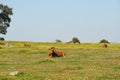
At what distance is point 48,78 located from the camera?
1736 cm

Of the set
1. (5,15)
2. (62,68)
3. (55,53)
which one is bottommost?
(62,68)

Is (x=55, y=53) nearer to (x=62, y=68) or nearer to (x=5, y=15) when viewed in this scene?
(x=62, y=68)

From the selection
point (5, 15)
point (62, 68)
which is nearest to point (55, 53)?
point (62, 68)

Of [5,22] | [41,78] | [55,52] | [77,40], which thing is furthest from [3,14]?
[41,78]

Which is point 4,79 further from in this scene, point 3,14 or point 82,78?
point 3,14

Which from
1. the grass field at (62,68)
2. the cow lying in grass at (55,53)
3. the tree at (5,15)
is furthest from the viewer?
the tree at (5,15)

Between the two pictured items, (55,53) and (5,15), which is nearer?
(55,53)

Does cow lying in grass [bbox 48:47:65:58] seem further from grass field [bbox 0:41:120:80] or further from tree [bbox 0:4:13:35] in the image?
tree [bbox 0:4:13:35]

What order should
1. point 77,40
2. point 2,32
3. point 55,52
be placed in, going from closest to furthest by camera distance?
point 55,52 < point 2,32 < point 77,40

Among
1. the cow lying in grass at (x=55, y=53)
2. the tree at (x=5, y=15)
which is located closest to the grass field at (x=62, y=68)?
the cow lying in grass at (x=55, y=53)

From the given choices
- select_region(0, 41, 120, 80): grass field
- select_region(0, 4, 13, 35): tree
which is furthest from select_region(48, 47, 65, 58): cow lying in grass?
select_region(0, 4, 13, 35): tree

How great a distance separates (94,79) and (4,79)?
3669 millimetres

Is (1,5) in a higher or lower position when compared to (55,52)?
higher

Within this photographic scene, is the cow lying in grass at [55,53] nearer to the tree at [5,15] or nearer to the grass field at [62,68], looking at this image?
the grass field at [62,68]
